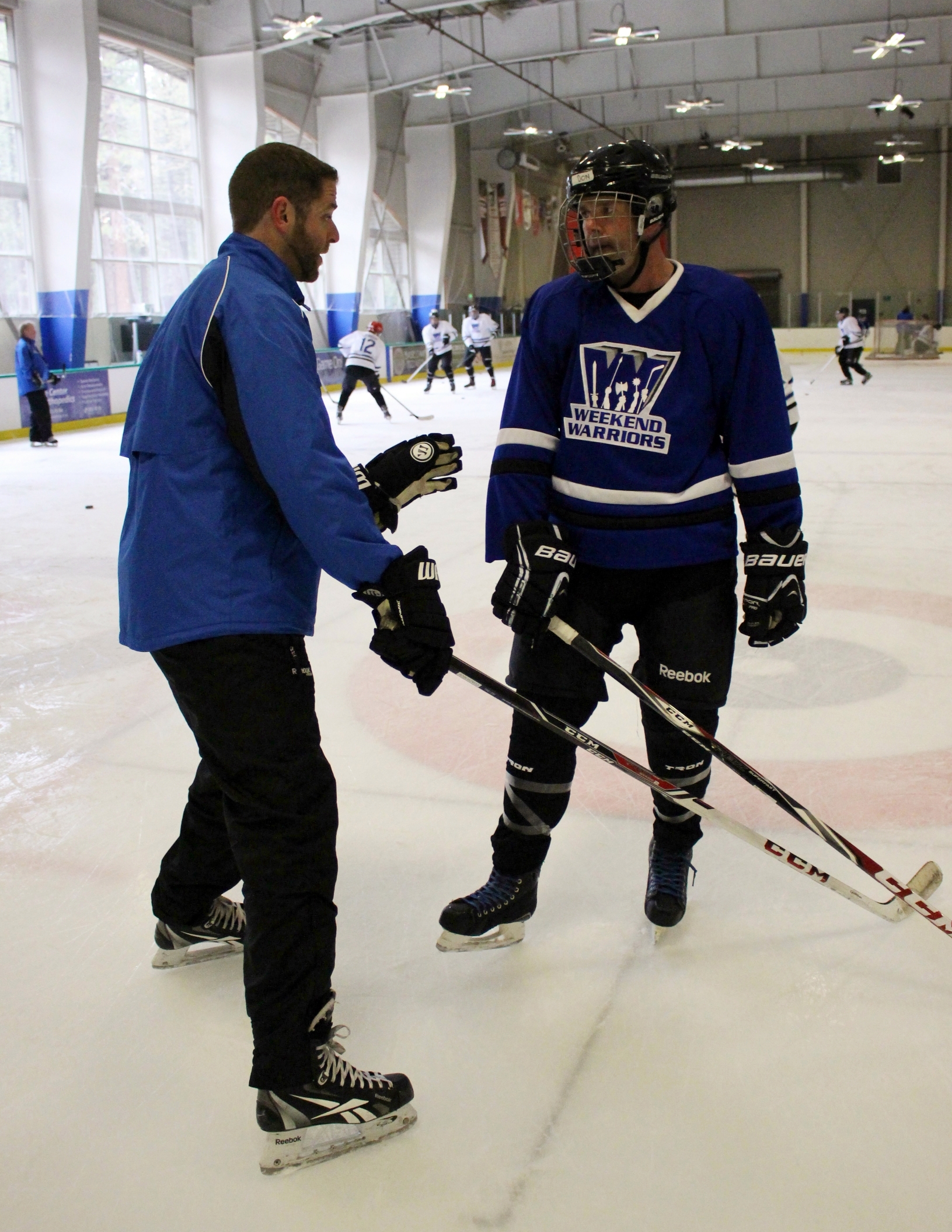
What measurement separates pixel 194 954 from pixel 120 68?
51.2 feet

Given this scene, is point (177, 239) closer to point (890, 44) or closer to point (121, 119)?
point (121, 119)

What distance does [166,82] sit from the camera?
15.6 metres

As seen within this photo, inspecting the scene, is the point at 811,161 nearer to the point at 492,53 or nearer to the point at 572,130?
the point at 572,130

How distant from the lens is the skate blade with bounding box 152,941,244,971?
6.84ft

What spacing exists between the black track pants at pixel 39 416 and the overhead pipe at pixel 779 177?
20.0m


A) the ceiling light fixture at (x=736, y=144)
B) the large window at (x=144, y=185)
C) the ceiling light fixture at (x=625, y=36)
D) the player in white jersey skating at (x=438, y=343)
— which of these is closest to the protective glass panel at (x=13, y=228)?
the large window at (x=144, y=185)

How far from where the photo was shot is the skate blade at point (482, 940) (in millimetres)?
2109

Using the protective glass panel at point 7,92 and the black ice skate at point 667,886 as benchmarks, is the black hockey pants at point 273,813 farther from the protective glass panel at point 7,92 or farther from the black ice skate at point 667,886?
the protective glass panel at point 7,92

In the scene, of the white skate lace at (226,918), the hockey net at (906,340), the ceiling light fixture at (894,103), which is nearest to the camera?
the white skate lace at (226,918)

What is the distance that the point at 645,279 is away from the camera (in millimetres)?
1938

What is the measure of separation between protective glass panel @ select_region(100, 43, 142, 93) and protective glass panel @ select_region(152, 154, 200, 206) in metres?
0.95

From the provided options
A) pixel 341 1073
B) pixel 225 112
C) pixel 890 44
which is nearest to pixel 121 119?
pixel 225 112

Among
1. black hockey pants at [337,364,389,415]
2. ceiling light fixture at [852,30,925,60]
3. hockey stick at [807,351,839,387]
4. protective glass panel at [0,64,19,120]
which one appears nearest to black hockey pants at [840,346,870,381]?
hockey stick at [807,351,839,387]

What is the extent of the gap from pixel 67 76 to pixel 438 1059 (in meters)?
13.9
